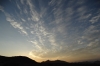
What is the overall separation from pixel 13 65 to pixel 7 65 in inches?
70.5

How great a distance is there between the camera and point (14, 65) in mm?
32031

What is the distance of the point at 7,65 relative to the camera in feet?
104

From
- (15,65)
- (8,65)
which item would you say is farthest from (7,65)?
(15,65)

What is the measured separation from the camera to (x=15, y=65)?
32.2m

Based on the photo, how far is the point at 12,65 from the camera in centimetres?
3209

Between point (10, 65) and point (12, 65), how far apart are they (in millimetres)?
776

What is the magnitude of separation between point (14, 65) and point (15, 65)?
1.07 feet

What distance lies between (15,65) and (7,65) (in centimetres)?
233

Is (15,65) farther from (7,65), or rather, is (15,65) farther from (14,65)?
(7,65)

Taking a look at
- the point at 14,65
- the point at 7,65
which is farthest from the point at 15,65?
the point at 7,65

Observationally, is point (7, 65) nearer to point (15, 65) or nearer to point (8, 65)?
point (8, 65)

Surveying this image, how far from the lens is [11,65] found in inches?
1270
